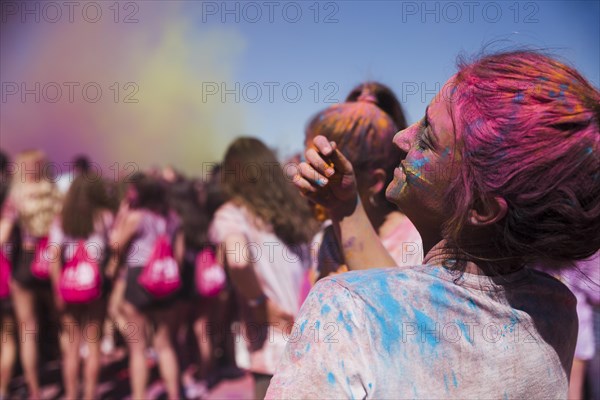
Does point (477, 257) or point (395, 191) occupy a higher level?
point (395, 191)

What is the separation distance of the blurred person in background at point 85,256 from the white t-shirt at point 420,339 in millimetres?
3277

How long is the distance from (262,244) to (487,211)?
1565 mm

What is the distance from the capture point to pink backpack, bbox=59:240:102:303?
3713mm

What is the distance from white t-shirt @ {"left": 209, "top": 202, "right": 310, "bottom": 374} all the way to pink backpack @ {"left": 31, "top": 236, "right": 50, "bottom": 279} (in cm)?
211

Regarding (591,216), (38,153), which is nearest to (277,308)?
(591,216)

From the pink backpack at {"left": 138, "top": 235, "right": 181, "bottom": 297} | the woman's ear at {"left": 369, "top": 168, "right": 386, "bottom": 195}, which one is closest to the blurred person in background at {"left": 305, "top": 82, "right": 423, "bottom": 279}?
the woman's ear at {"left": 369, "top": 168, "right": 386, "bottom": 195}

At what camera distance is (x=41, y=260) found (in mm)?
4023

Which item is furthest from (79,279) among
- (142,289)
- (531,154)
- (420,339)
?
(531,154)

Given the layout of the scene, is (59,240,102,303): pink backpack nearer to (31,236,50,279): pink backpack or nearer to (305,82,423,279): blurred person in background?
(31,236,50,279): pink backpack

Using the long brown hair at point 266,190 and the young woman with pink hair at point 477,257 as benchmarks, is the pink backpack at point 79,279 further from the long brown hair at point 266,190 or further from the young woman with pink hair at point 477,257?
the young woman with pink hair at point 477,257

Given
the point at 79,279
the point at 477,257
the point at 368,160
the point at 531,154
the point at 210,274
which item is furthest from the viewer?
the point at 210,274

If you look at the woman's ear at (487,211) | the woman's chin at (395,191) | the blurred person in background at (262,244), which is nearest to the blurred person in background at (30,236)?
the blurred person in background at (262,244)

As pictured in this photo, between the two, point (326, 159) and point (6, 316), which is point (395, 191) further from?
point (6, 316)

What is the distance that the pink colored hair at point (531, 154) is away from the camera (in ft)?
2.79
